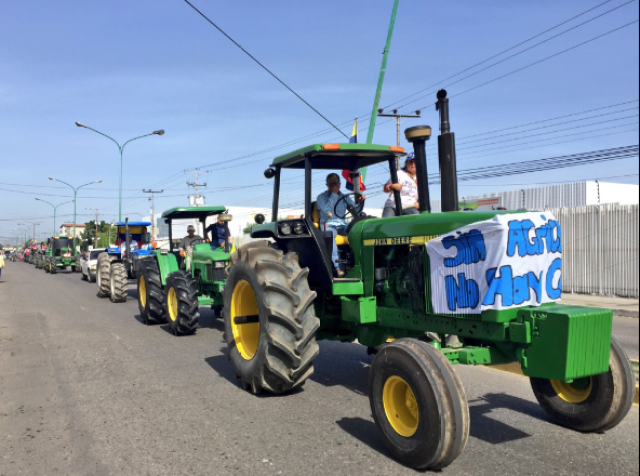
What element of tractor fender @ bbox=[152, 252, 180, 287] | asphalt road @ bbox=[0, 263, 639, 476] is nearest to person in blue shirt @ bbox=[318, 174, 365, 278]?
asphalt road @ bbox=[0, 263, 639, 476]

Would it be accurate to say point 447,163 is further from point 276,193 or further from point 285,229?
point 276,193

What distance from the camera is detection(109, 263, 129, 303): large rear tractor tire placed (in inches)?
604

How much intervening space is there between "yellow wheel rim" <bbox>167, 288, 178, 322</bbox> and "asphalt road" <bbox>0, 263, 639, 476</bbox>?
1770mm

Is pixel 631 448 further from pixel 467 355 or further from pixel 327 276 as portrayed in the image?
pixel 327 276

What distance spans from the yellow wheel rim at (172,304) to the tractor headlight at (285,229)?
4.25 meters

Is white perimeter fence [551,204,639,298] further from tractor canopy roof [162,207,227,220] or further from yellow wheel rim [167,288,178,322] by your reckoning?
yellow wheel rim [167,288,178,322]

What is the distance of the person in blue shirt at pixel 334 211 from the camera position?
5.69m

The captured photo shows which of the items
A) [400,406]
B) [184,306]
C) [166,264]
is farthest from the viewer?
[166,264]

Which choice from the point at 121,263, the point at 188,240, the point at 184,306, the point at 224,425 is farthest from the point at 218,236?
the point at 224,425

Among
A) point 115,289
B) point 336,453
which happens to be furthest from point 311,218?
point 115,289

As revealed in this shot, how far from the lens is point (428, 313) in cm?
458

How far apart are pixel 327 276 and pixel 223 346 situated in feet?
11.1

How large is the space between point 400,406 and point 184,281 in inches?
243

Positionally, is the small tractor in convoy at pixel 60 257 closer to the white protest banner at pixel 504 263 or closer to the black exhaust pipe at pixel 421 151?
the black exhaust pipe at pixel 421 151
